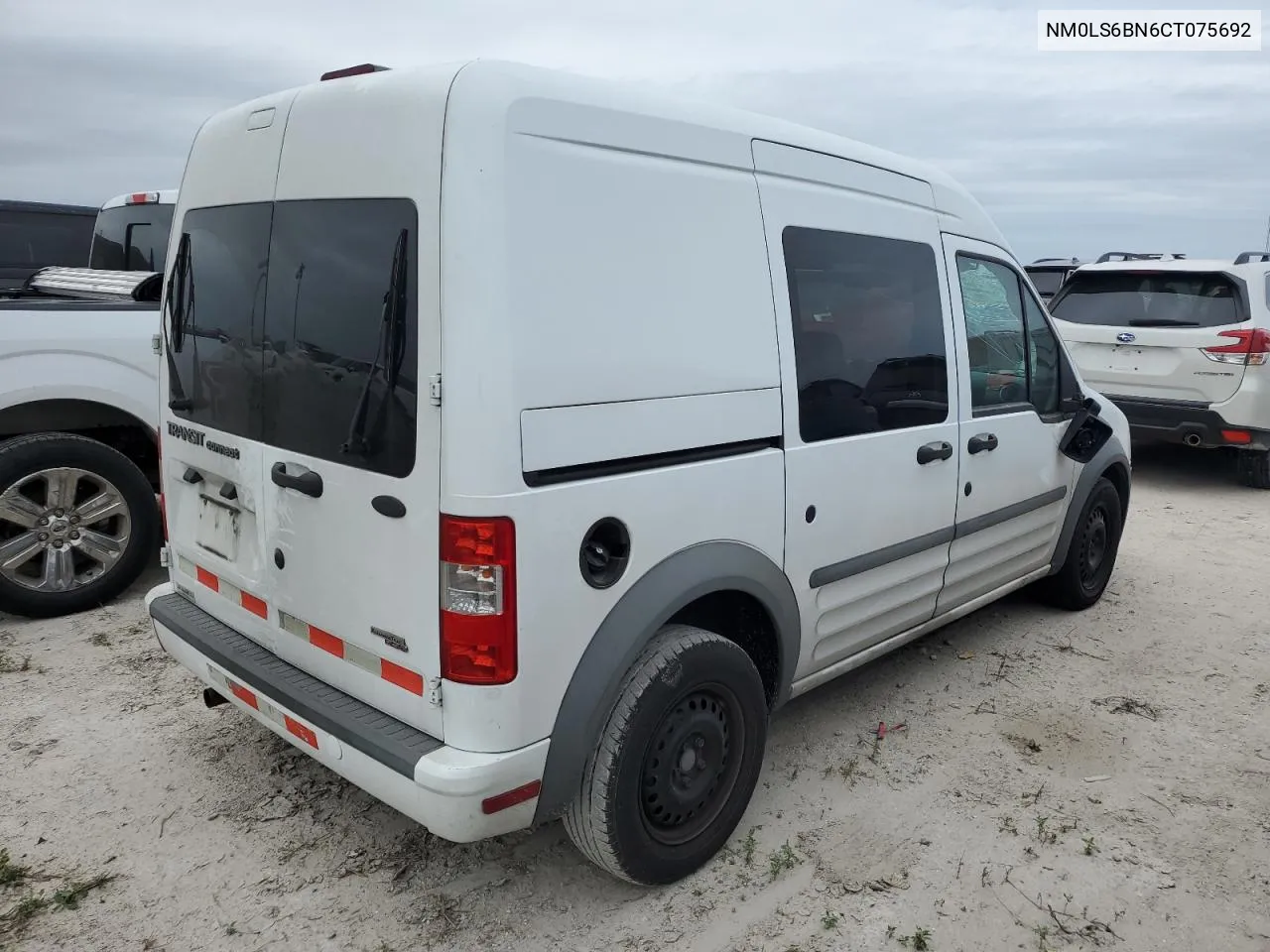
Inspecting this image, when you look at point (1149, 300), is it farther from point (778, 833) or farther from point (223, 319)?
point (223, 319)

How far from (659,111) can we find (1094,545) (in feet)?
12.3

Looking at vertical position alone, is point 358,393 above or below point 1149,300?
below

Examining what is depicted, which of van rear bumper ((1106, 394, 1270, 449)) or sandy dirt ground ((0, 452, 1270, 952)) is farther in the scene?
van rear bumper ((1106, 394, 1270, 449))

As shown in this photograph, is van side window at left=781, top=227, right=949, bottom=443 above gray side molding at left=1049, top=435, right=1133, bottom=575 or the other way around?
above

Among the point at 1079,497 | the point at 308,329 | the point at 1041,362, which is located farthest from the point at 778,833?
the point at 1079,497

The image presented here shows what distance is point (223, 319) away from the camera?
2887mm

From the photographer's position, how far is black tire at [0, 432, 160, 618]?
4.52m

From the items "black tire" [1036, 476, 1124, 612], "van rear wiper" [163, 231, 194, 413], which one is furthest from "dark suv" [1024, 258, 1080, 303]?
"van rear wiper" [163, 231, 194, 413]

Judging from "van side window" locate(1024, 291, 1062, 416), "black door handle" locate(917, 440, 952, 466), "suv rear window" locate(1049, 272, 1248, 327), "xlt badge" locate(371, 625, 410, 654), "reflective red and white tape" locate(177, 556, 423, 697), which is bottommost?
"reflective red and white tape" locate(177, 556, 423, 697)

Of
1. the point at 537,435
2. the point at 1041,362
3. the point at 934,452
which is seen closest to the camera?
the point at 537,435

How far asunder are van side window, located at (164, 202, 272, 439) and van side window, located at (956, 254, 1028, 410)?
258cm

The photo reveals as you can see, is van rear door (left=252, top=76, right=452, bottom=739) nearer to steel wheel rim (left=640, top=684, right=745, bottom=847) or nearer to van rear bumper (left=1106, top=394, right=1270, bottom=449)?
steel wheel rim (left=640, top=684, right=745, bottom=847)

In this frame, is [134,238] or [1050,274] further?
[1050,274]

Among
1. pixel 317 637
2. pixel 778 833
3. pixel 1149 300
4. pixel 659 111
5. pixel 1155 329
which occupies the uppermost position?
pixel 659 111
